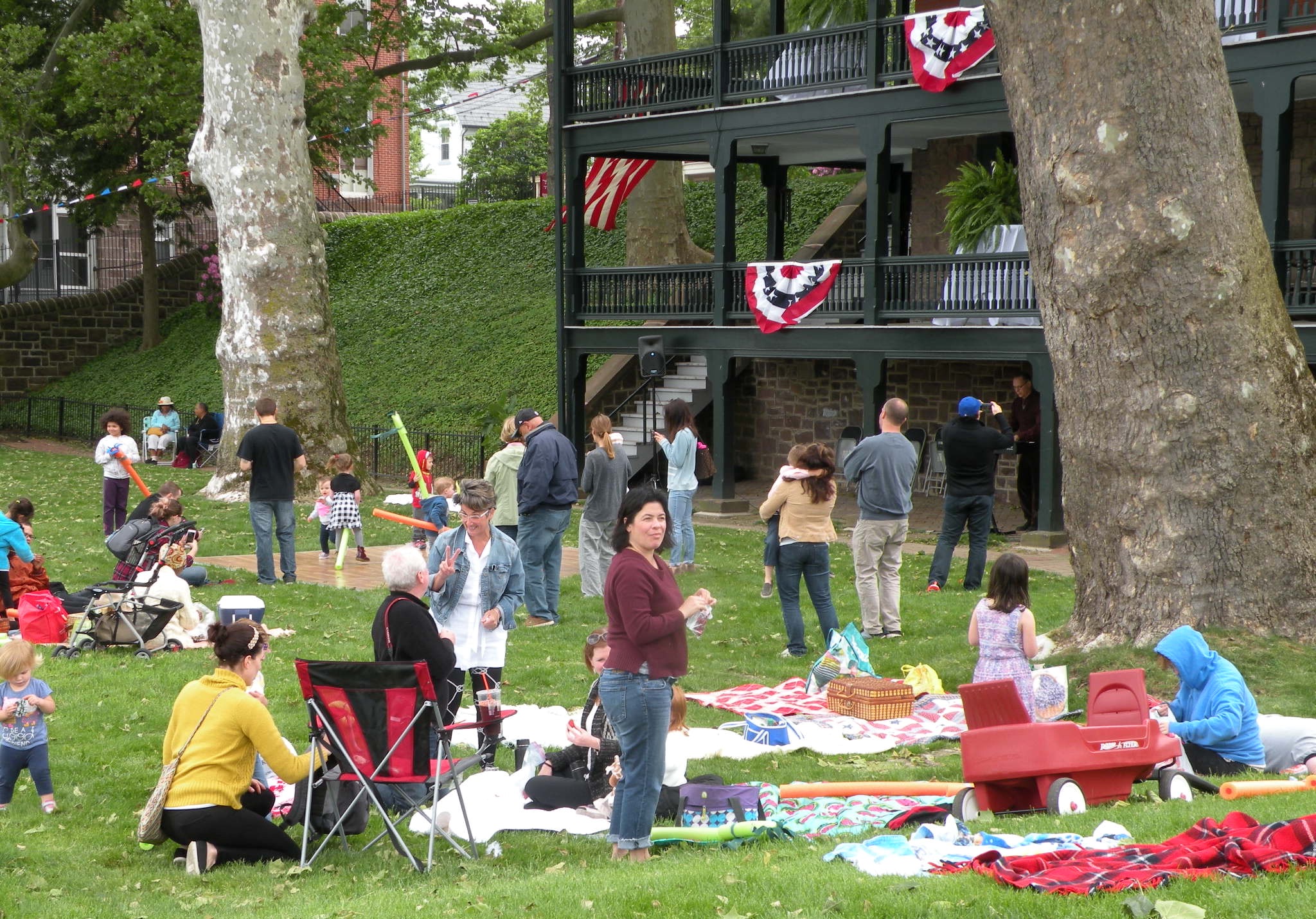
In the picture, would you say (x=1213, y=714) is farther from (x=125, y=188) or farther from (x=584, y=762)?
(x=125, y=188)

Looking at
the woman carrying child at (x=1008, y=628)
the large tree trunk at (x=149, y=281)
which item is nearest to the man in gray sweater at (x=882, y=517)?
the woman carrying child at (x=1008, y=628)

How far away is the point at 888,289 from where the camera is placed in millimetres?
19688

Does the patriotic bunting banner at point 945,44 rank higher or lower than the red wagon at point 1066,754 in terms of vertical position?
higher

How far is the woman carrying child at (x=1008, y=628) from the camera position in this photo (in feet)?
27.6

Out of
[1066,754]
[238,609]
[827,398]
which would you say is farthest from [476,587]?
[827,398]

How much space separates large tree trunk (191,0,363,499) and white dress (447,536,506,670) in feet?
43.0

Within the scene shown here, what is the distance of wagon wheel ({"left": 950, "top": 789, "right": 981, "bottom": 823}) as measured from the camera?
6.61 metres

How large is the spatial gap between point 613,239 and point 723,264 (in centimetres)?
947

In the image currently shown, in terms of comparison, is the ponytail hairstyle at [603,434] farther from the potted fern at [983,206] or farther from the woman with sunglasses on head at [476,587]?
the potted fern at [983,206]

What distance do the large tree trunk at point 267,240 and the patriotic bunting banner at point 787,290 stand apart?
20.6ft

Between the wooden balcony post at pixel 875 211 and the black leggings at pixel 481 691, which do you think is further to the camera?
the wooden balcony post at pixel 875 211

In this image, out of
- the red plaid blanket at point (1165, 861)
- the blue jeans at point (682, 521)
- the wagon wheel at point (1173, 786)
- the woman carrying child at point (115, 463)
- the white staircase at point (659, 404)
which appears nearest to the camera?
the red plaid blanket at point (1165, 861)

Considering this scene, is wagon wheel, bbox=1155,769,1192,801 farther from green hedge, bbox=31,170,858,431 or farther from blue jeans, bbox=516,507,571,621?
green hedge, bbox=31,170,858,431

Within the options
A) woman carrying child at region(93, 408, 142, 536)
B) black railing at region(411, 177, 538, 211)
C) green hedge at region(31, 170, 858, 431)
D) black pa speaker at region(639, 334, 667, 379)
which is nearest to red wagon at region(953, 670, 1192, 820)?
woman carrying child at region(93, 408, 142, 536)
